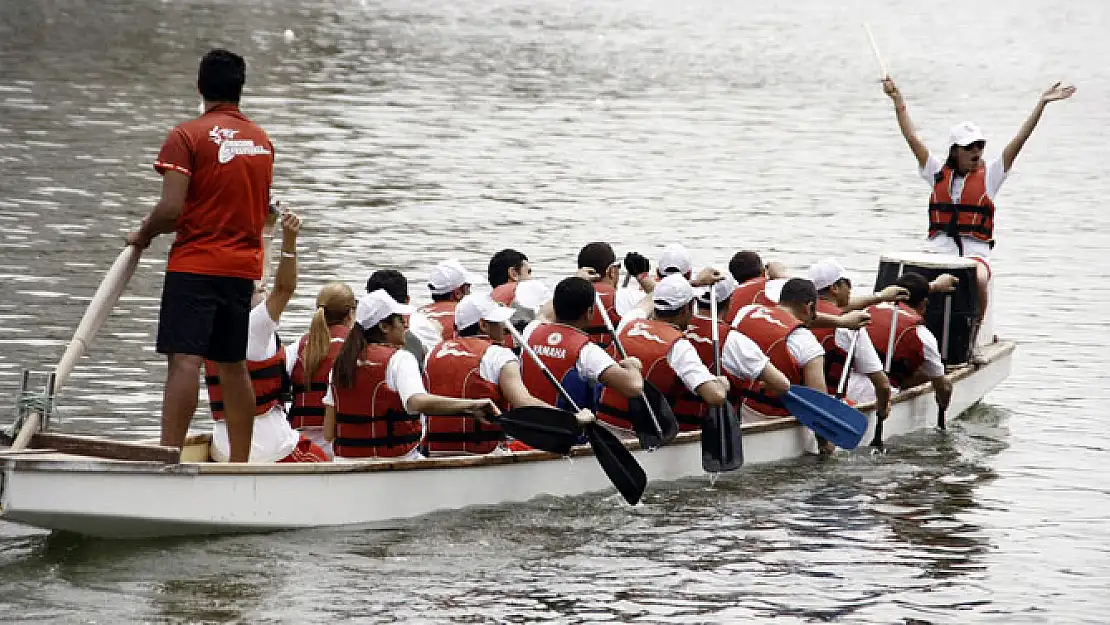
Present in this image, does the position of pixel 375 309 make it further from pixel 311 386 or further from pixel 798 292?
pixel 798 292

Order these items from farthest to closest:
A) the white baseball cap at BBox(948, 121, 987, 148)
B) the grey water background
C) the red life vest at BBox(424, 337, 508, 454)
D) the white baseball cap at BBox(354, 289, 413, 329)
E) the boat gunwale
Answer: the white baseball cap at BBox(948, 121, 987, 148) < the red life vest at BBox(424, 337, 508, 454) < the white baseball cap at BBox(354, 289, 413, 329) < the grey water background < the boat gunwale

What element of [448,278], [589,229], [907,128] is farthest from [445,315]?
[589,229]

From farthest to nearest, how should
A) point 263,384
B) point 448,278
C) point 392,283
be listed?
1. point 448,278
2. point 392,283
3. point 263,384

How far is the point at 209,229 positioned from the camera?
391 inches

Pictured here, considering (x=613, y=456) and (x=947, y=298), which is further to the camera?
(x=947, y=298)

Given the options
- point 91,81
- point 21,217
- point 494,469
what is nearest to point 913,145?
point 494,469

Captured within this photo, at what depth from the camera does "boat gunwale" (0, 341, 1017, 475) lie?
943 centimetres

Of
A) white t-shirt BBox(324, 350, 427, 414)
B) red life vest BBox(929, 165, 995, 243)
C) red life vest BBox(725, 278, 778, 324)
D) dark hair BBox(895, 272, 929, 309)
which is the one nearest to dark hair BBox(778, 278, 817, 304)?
red life vest BBox(725, 278, 778, 324)

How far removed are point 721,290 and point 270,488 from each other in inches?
164

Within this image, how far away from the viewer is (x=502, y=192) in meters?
25.8

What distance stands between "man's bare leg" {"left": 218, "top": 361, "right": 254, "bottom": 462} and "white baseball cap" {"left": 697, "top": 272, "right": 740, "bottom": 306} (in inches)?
141

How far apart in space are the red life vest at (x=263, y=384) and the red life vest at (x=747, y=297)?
157 inches

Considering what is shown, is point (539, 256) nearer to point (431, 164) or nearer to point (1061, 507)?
point (431, 164)

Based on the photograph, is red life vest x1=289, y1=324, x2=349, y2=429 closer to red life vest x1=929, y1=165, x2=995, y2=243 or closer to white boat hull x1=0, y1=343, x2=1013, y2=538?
white boat hull x1=0, y1=343, x2=1013, y2=538
